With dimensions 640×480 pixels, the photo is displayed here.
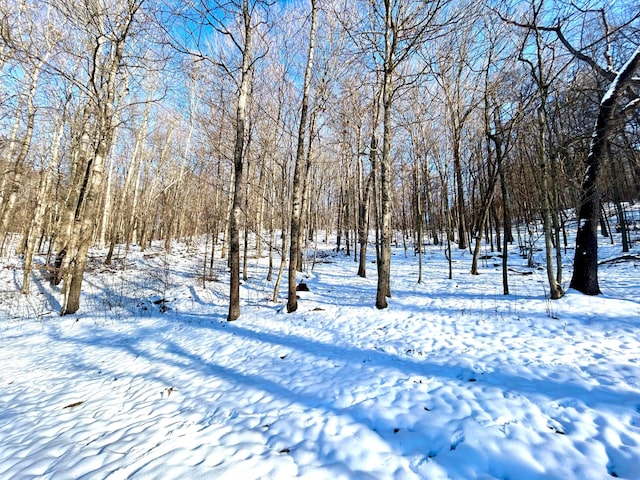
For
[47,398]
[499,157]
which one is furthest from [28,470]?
[499,157]

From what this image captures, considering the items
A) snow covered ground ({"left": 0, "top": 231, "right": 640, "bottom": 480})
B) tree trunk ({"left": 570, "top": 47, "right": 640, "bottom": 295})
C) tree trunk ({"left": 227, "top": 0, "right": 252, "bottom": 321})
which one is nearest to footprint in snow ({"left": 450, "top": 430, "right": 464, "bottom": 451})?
snow covered ground ({"left": 0, "top": 231, "right": 640, "bottom": 480})

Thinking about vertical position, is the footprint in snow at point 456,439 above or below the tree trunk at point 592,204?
below

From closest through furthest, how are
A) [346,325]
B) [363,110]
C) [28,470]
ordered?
[28,470]
[346,325]
[363,110]

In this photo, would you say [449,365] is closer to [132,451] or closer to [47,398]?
[132,451]

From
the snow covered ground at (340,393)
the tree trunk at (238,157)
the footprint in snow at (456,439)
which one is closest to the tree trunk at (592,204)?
the snow covered ground at (340,393)

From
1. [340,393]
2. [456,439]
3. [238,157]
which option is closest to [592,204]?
[456,439]

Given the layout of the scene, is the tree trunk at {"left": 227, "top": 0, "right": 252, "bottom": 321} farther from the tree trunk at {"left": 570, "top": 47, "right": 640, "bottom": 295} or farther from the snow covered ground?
the tree trunk at {"left": 570, "top": 47, "right": 640, "bottom": 295}

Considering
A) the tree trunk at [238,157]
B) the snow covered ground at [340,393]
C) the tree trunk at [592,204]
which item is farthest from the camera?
the tree trunk at [238,157]

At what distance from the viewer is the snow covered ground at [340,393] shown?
237 centimetres

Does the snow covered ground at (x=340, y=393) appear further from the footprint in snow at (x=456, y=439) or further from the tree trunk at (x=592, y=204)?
the tree trunk at (x=592, y=204)

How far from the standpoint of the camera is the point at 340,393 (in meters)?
3.58

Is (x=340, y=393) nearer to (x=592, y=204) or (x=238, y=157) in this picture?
(x=238, y=157)

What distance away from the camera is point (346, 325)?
658cm

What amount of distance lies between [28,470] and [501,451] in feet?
14.2
